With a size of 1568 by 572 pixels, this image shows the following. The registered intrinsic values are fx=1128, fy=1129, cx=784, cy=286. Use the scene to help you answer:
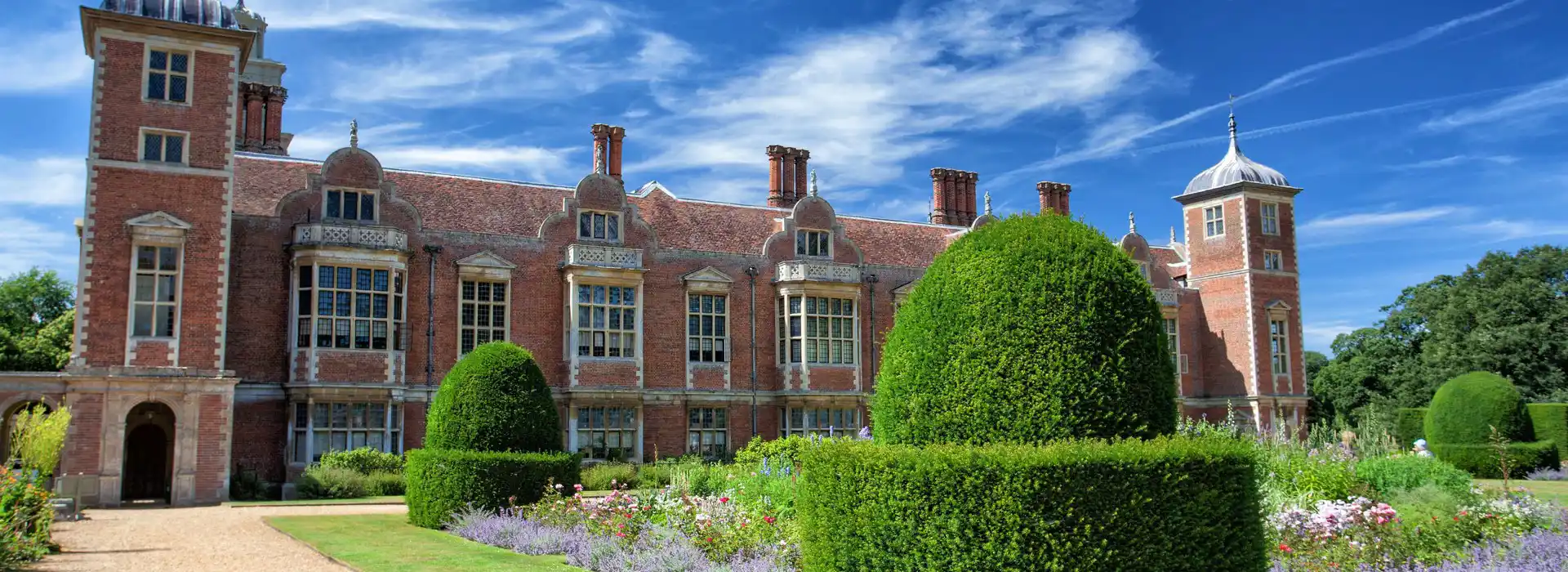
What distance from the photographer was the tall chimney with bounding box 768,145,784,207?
32.2 metres

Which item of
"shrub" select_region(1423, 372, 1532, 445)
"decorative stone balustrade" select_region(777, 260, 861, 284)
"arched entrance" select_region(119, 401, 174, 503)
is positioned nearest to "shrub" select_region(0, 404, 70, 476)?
"arched entrance" select_region(119, 401, 174, 503)

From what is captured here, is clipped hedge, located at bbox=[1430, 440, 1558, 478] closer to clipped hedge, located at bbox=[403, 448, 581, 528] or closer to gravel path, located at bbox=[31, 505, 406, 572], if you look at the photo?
clipped hedge, located at bbox=[403, 448, 581, 528]

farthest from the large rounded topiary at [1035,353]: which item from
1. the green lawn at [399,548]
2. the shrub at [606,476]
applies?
the shrub at [606,476]

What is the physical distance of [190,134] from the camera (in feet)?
70.7

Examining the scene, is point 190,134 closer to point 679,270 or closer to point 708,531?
point 679,270

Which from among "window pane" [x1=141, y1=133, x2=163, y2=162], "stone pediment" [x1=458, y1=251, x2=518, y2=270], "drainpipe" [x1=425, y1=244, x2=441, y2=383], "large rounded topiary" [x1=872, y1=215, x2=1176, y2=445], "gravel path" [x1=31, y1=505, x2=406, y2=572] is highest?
"window pane" [x1=141, y1=133, x2=163, y2=162]

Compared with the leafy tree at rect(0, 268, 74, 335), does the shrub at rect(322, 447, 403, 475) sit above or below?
below

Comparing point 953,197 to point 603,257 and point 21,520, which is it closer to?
point 603,257

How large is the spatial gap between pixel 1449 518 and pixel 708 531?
7428 mm

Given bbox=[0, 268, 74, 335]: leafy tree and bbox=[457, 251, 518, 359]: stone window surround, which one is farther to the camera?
bbox=[0, 268, 74, 335]: leafy tree

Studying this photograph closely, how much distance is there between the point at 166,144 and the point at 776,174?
15.8 m

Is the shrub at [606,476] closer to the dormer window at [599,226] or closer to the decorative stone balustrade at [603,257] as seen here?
the decorative stone balustrade at [603,257]

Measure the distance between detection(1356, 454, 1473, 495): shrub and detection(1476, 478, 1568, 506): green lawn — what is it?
387 cm

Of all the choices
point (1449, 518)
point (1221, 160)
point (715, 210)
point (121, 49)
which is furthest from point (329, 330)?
point (1221, 160)
